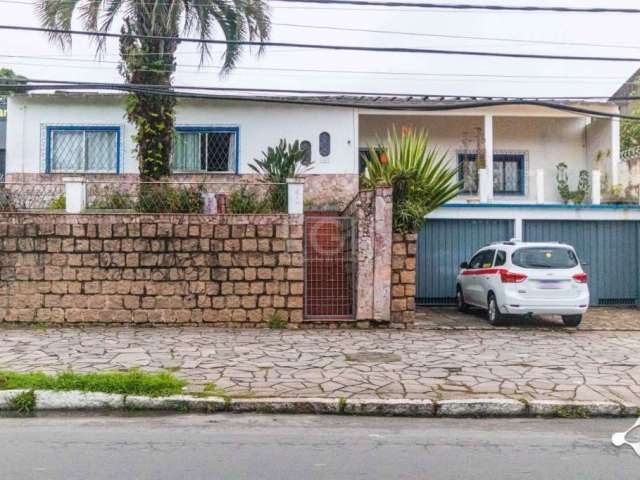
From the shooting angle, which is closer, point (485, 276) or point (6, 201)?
point (6, 201)

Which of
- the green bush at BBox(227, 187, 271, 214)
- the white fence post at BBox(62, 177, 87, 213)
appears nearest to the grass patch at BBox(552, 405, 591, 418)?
the green bush at BBox(227, 187, 271, 214)

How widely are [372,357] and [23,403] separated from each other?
175 inches

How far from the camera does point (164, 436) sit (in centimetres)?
505

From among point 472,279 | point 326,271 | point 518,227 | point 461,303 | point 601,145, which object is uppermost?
point 601,145

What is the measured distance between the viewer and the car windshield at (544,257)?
1049 centimetres

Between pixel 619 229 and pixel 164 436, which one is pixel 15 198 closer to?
pixel 164 436

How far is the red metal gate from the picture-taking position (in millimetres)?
10742

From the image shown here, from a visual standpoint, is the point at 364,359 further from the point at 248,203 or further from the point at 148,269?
the point at 148,269

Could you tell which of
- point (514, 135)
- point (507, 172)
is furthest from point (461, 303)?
point (514, 135)

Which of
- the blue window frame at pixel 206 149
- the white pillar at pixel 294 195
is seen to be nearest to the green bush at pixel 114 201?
the white pillar at pixel 294 195

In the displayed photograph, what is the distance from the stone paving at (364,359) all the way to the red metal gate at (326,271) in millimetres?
658

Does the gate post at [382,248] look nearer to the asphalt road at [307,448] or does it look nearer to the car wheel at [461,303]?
the car wheel at [461,303]

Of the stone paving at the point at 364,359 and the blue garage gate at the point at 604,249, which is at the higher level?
the blue garage gate at the point at 604,249

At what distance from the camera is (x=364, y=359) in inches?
312
